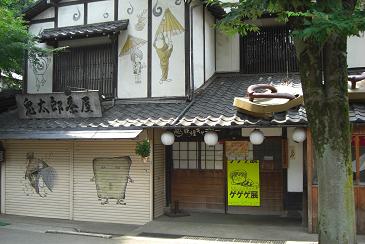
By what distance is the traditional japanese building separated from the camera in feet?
42.0

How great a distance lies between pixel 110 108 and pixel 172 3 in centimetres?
385

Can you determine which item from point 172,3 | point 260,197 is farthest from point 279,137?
point 172,3

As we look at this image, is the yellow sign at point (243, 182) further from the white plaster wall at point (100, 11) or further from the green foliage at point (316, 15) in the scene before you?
the green foliage at point (316, 15)

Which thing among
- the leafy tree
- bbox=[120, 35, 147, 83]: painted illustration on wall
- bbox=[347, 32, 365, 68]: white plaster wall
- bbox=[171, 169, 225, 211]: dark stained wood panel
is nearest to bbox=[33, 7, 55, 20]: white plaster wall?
bbox=[120, 35, 147, 83]: painted illustration on wall

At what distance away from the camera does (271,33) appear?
49.4 feet

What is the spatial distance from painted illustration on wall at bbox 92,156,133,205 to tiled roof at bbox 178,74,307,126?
265cm

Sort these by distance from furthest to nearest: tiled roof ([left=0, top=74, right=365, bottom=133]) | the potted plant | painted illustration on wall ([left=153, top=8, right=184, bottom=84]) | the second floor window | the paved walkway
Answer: the second floor window < painted illustration on wall ([left=153, top=8, right=184, bottom=84]) < the potted plant < tiled roof ([left=0, top=74, right=365, bottom=133]) < the paved walkway

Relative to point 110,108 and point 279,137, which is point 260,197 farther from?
point 110,108

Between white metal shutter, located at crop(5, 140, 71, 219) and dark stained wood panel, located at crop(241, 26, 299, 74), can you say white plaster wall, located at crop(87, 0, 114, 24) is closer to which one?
white metal shutter, located at crop(5, 140, 71, 219)

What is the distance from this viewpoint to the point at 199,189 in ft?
45.6

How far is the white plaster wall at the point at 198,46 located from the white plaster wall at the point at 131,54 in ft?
5.10

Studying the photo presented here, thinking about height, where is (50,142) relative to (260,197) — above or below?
above

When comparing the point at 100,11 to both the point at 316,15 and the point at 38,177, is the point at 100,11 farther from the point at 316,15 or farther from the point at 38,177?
the point at 316,15

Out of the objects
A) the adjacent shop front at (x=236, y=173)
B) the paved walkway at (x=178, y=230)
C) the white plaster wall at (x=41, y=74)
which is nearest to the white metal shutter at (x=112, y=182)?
the paved walkway at (x=178, y=230)
